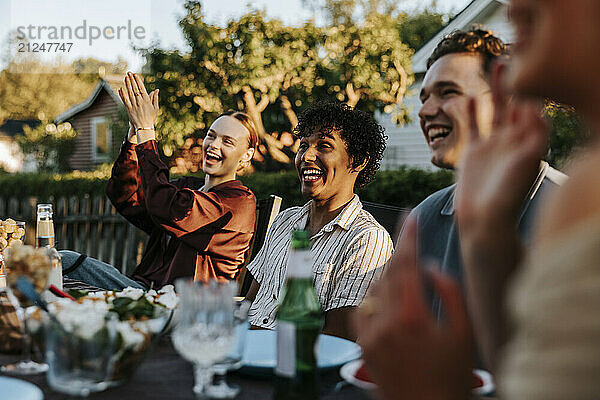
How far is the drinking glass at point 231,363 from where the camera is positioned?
1350 mm

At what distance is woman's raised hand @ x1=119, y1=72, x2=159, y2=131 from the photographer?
3.51 metres

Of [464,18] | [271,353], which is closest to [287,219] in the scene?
[271,353]

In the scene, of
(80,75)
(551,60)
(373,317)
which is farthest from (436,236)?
(80,75)

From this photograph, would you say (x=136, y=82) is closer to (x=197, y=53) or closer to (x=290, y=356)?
(x=290, y=356)

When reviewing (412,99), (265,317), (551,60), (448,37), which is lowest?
(265,317)

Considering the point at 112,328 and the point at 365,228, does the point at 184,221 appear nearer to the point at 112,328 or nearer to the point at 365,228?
the point at 365,228

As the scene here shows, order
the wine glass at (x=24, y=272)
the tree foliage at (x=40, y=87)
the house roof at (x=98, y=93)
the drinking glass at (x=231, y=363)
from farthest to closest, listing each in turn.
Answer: the tree foliage at (x=40, y=87), the house roof at (x=98, y=93), the wine glass at (x=24, y=272), the drinking glass at (x=231, y=363)

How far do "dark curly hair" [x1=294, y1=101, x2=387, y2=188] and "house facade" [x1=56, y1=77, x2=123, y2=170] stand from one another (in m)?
22.9

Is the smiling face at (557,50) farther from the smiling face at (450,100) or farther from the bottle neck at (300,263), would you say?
the smiling face at (450,100)

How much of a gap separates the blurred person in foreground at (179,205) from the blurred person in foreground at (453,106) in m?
1.66

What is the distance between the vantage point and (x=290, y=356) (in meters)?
1.24

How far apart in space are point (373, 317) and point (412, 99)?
17.1m

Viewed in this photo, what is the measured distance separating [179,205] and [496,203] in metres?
2.72

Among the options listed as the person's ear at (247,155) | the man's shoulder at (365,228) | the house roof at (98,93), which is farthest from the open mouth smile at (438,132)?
the house roof at (98,93)
